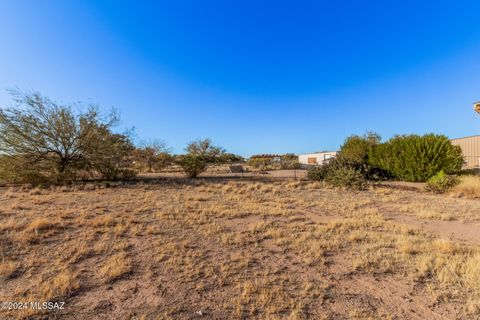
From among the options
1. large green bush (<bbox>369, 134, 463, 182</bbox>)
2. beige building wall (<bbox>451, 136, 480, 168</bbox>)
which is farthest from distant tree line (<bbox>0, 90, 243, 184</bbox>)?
beige building wall (<bbox>451, 136, 480, 168</bbox>)

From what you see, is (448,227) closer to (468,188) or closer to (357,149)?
(468,188)

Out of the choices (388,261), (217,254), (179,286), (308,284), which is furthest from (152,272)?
(388,261)

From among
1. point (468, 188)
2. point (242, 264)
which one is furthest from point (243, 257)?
point (468, 188)

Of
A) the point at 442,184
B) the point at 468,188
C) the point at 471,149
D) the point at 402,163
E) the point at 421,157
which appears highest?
the point at 471,149

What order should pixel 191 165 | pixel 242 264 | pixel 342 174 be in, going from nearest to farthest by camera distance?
pixel 242 264, pixel 342 174, pixel 191 165

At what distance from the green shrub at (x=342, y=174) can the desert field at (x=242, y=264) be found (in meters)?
5.46

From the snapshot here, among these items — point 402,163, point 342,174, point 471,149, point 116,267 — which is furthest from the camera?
point 471,149

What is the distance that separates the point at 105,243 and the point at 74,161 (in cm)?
1240

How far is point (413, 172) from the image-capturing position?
47.1 ft

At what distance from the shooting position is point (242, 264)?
3.57 m

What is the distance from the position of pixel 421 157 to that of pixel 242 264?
51.5 ft

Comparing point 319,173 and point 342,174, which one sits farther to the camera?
point 319,173

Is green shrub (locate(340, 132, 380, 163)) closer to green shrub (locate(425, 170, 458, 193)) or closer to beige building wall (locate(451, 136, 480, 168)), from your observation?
green shrub (locate(425, 170, 458, 193))

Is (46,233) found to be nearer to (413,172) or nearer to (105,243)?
(105,243)
